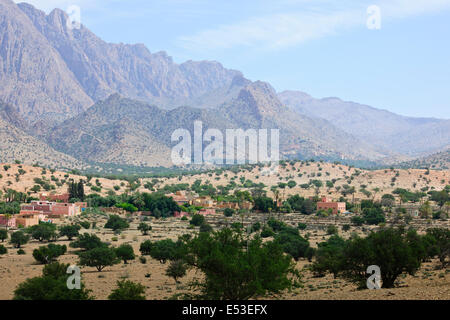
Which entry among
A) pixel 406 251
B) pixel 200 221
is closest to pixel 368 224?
pixel 200 221

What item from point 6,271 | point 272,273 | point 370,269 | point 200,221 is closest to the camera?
point 272,273

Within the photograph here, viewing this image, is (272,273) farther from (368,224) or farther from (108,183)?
(108,183)

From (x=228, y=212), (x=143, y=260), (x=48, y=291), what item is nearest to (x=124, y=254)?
(x=143, y=260)

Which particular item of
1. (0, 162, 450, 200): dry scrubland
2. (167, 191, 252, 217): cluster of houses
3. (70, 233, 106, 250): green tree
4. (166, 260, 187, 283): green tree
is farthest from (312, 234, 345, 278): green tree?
(0, 162, 450, 200): dry scrubland

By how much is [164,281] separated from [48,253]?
15.9 meters

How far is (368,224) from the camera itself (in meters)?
85.9

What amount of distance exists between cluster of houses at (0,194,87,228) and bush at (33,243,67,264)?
2577 cm

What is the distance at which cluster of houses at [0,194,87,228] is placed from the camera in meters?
79.7

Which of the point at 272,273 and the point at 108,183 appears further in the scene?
the point at 108,183

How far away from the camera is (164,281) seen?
4334 cm

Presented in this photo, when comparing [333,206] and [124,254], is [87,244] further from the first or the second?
[333,206]

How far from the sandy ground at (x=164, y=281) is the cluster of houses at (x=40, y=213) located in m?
14.7

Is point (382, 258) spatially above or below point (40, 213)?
above
